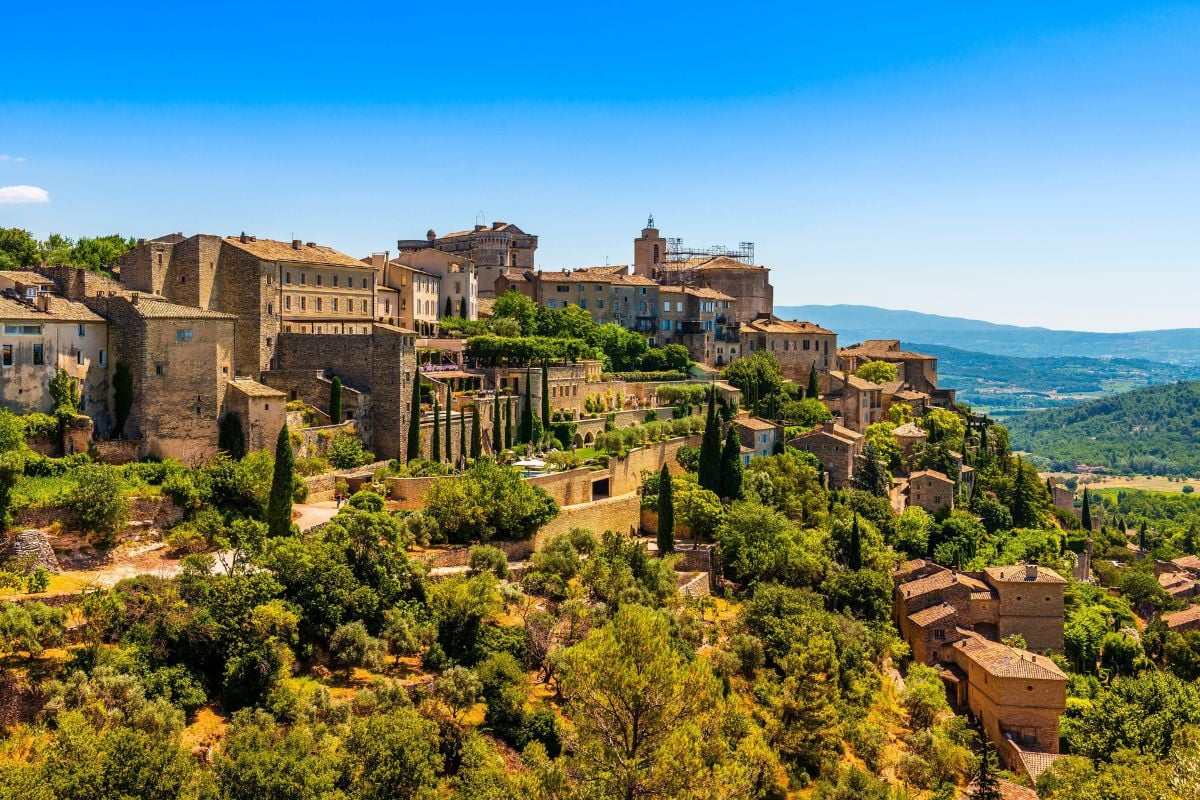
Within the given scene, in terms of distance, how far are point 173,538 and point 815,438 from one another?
3838 centimetres

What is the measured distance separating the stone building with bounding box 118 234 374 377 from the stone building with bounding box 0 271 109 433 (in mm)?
5354

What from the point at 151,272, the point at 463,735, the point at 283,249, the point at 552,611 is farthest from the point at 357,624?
the point at 283,249

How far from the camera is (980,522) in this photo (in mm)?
58906

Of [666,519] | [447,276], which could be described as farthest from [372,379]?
[447,276]

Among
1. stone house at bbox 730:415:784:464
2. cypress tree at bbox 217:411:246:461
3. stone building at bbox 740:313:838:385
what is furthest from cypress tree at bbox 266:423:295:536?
stone building at bbox 740:313:838:385

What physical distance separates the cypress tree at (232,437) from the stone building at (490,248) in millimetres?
40146

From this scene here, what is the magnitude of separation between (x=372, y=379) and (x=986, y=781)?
29.2 m

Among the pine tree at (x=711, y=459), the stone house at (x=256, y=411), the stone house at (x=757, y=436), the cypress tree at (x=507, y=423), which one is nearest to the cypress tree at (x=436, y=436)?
the cypress tree at (x=507, y=423)

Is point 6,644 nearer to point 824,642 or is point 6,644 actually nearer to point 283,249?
point 824,642

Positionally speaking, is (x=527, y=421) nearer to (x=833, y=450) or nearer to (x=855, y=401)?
(x=833, y=450)

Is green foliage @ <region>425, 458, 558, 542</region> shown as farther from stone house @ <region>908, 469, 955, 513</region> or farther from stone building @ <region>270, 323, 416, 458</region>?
stone house @ <region>908, 469, 955, 513</region>

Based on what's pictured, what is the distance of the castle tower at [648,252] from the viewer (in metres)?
91.8

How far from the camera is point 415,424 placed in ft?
144

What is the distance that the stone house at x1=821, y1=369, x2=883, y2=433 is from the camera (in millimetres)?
69062
